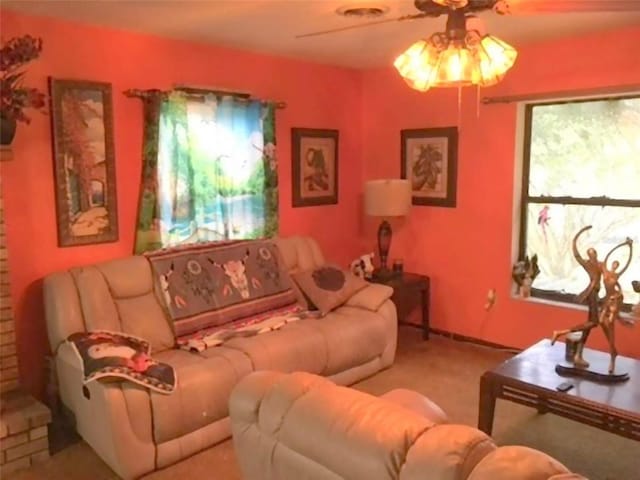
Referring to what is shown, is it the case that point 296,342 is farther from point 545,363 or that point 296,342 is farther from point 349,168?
point 349,168

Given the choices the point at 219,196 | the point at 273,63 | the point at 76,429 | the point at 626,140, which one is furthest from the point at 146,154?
→ the point at 626,140

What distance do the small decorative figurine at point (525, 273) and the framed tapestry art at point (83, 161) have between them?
113 inches

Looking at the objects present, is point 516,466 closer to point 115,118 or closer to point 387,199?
point 115,118

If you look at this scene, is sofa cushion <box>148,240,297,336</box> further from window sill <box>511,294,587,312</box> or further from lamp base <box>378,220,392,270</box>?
window sill <box>511,294,587,312</box>

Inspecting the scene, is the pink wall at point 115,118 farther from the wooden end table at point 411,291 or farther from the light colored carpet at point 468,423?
the wooden end table at point 411,291

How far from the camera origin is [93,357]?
2.57 m

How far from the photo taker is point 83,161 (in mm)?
3287

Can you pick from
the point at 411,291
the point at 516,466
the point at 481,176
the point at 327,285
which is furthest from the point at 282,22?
the point at 516,466

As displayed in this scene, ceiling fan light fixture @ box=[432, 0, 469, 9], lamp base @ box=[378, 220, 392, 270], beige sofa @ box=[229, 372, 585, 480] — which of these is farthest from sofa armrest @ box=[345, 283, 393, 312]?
beige sofa @ box=[229, 372, 585, 480]

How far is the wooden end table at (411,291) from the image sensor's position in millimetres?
4332

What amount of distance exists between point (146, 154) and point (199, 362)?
144cm

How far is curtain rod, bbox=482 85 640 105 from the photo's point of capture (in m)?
3.52

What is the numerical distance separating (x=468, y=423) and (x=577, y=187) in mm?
1917

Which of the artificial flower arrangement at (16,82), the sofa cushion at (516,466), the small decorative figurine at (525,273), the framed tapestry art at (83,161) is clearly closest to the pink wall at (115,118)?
the framed tapestry art at (83,161)
